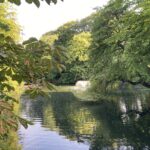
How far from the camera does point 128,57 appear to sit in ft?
74.2

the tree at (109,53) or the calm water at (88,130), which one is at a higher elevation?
the tree at (109,53)

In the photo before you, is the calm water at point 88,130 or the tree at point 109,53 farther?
the tree at point 109,53

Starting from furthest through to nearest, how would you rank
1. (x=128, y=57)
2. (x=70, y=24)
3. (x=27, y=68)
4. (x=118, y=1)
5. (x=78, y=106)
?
(x=70, y=24) → (x=78, y=106) → (x=128, y=57) → (x=118, y=1) → (x=27, y=68)

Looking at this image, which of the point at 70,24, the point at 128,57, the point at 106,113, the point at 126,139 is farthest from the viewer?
the point at 70,24

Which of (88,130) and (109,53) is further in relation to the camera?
(109,53)

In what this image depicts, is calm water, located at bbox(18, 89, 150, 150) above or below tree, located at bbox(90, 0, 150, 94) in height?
below

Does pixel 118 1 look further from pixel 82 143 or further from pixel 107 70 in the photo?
pixel 107 70

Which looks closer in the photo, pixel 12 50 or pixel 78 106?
pixel 12 50

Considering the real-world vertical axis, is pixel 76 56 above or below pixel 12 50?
above

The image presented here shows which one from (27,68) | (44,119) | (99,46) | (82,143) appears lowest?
(27,68)

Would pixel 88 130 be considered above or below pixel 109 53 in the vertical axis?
below

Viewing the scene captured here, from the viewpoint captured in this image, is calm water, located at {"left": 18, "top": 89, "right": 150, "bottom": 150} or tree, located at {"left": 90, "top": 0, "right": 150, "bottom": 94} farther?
tree, located at {"left": 90, "top": 0, "right": 150, "bottom": 94}

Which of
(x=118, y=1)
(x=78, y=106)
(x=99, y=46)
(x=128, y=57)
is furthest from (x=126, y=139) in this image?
(x=78, y=106)

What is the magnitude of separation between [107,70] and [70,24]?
7688 centimetres
